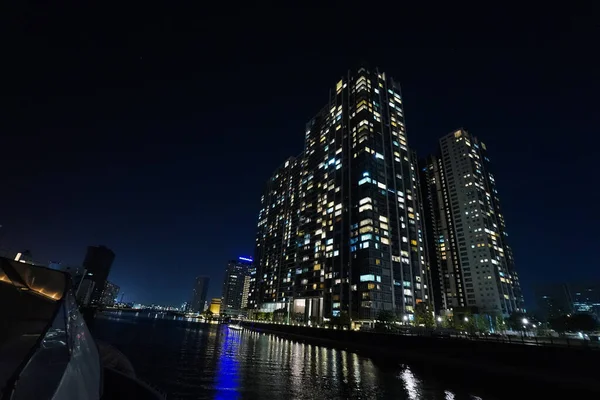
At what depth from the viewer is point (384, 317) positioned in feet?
324

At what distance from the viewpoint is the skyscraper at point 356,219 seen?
12369 centimetres

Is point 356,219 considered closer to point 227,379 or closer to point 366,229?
point 366,229

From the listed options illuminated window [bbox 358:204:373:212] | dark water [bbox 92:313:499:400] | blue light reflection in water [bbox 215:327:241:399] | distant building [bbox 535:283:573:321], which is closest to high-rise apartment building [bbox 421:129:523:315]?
distant building [bbox 535:283:573:321]

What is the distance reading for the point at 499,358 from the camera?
43031mm

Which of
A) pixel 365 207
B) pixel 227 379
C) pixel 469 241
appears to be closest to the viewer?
pixel 227 379

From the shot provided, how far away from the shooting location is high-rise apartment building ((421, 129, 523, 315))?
159 m

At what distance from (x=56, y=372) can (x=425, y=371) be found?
170 feet

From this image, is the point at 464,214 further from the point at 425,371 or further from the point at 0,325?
the point at 0,325

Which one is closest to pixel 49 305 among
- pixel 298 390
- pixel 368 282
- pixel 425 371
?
pixel 298 390

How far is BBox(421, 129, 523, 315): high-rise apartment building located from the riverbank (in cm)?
11688

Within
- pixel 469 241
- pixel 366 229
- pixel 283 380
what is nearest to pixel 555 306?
pixel 469 241

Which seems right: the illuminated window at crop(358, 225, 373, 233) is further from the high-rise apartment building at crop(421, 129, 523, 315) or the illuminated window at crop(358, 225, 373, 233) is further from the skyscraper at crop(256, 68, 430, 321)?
the high-rise apartment building at crop(421, 129, 523, 315)

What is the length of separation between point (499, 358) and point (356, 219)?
93.2 metres

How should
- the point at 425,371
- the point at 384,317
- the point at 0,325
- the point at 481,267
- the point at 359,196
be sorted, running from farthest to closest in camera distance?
the point at 481,267 → the point at 359,196 → the point at 384,317 → the point at 425,371 → the point at 0,325
